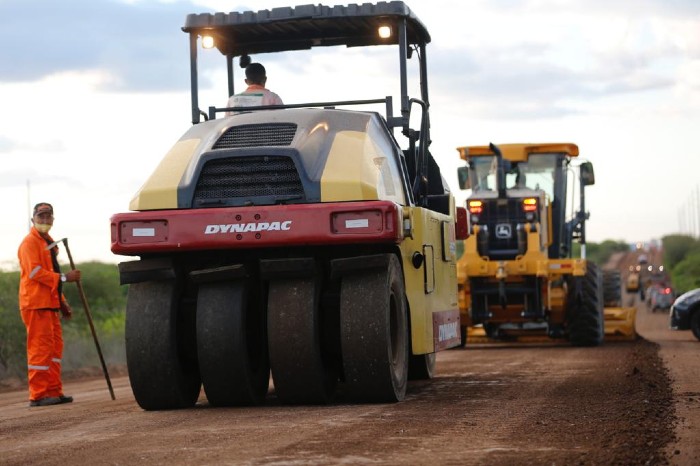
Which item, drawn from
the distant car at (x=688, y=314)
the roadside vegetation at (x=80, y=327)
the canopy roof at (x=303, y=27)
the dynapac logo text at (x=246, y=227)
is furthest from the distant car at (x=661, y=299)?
the dynapac logo text at (x=246, y=227)

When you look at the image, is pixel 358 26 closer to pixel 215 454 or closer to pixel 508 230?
pixel 215 454

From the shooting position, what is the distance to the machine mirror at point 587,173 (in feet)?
75.5

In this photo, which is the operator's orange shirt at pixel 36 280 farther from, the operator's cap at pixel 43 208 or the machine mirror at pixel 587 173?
the machine mirror at pixel 587 173

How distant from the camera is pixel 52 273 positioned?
473 inches

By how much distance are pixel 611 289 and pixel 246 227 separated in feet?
60.1

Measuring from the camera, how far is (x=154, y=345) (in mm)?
9945

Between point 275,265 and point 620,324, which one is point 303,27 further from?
point 620,324

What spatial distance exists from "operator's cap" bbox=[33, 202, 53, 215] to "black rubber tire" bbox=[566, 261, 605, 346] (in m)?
12.4

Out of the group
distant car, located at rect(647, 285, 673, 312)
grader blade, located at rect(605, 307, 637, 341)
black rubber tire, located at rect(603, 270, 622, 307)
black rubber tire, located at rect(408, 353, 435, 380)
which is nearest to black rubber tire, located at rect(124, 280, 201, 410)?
black rubber tire, located at rect(408, 353, 435, 380)

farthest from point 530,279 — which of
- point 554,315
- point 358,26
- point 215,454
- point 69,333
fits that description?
point 215,454

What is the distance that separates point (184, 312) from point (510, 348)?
517 inches

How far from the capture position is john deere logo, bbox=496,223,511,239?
22594 mm

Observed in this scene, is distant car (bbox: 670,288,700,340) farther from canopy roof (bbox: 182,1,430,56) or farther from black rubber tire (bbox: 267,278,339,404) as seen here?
black rubber tire (bbox: 267,278,339,404)

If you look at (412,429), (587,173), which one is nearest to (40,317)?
(412,429)
